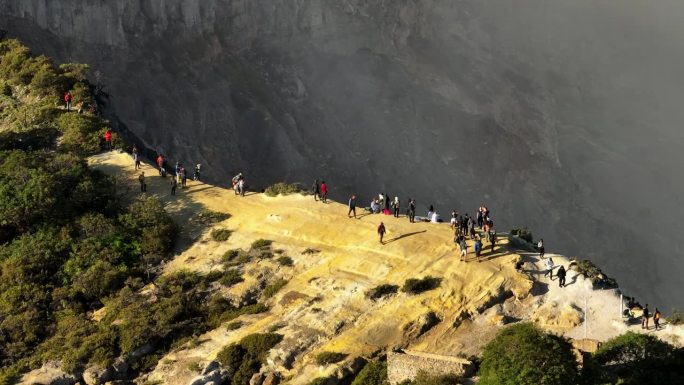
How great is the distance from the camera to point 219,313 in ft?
112

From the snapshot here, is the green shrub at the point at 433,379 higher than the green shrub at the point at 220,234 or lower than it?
lower

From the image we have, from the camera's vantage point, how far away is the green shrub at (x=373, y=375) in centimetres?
2836

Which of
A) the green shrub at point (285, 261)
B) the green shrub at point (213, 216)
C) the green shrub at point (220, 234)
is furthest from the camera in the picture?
the green shrub at point (213, 216)

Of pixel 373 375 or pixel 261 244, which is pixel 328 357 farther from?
pixel 261 244

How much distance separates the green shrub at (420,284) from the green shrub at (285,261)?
224 inches

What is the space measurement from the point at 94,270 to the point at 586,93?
103m

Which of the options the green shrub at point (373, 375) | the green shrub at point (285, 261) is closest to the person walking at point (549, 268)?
the green shrub at point (373, 375)

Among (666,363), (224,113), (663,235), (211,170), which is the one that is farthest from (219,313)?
(663,235)

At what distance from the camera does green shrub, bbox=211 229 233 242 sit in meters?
39.5

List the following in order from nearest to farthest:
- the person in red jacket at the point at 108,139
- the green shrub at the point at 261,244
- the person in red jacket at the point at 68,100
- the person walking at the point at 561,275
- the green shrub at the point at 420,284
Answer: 1. the green shrub at the point at 420,284
2. the person walking at the point at 561,275
3. the green shrub at the point at 261,244
4. the person in red jacket at the point at 108,139
5. the person in red jacket at the point at 68,100

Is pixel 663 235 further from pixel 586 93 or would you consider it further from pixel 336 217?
pixel 336 217

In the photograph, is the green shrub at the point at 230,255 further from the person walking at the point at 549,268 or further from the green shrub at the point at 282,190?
the person walking at the point at 549,268

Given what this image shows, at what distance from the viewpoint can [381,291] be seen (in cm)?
3353

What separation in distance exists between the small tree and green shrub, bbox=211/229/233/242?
1658cm
